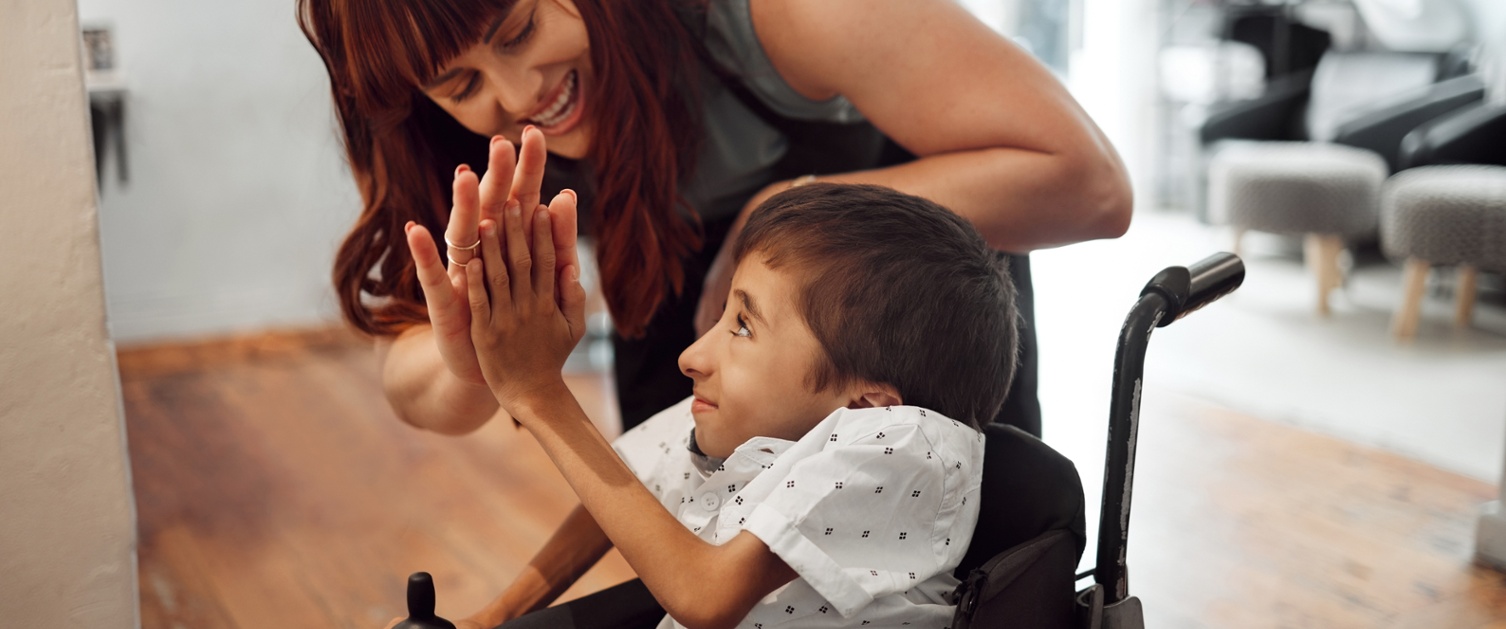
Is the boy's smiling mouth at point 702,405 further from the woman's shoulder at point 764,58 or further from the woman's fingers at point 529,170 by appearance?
the woman's shoulder at point 764,58

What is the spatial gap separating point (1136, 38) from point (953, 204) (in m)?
5.15

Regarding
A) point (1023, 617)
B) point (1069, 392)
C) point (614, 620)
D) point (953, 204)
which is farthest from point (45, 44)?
point (1069, 392)

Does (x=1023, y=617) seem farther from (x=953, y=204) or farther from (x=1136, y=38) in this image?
(x=1136, y=38)

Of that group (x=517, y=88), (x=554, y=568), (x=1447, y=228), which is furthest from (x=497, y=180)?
(x=1447, y=228)

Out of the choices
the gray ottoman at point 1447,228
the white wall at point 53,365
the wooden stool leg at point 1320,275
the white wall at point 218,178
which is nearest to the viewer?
the white wall at point 53,365

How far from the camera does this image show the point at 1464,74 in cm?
453

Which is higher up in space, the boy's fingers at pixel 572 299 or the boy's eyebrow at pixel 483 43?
the boy's eyebrow at pixel 483 43

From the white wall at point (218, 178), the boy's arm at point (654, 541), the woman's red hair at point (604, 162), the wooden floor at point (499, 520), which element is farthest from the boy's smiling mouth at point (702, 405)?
the white wall at point (218, 178)

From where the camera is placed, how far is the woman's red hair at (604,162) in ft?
3.69

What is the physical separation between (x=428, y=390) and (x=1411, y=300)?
11.0 feet

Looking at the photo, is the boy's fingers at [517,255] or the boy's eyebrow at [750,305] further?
the boy's eyebrow at [750,305]

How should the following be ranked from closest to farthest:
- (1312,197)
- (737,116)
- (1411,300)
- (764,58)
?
(764,58), (737,116), (1411,300), (1312,197)

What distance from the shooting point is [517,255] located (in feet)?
2.60

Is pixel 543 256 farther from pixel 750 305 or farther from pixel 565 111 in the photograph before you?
pixel 565 111
